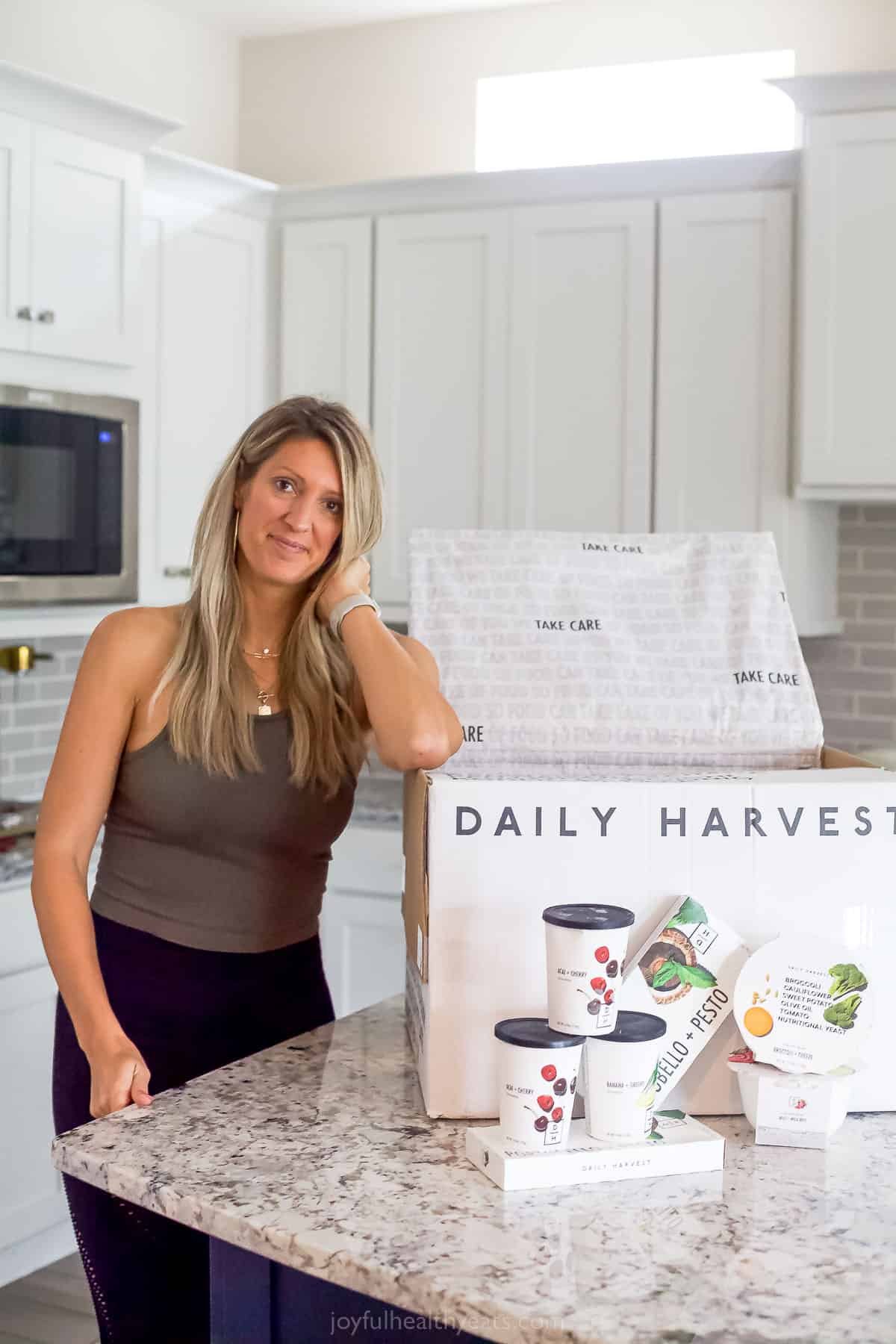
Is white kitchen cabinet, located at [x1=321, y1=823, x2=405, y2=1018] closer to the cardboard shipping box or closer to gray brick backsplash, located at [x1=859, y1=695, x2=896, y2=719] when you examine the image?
gray brick backsplash, located at [x1=859, y1=695, x2=896, y2=719]

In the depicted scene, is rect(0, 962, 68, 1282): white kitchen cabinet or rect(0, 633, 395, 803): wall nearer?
rect(0, 962, 68, 1282): white kitchen cabinet

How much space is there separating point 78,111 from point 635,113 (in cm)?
155

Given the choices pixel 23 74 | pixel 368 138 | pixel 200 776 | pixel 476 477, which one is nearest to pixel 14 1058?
pixel 200 776

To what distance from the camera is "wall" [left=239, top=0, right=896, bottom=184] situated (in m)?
3.48

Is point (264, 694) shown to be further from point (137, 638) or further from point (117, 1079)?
point (117, 1079)

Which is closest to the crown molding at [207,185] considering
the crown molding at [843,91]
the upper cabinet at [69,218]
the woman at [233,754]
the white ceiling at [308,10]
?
the upper cabinet at [69,218]

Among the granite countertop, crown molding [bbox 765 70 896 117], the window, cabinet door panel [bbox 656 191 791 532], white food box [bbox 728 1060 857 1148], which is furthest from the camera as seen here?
the window

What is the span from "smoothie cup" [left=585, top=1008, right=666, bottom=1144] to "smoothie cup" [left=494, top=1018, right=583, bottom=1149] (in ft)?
0.07

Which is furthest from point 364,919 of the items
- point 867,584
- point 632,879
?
point 632,879

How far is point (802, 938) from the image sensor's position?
1.26 meters

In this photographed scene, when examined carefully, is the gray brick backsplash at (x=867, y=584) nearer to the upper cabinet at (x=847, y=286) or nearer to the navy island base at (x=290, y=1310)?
the upper cabinet at (x=847, y=286)

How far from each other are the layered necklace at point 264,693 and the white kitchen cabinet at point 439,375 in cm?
178

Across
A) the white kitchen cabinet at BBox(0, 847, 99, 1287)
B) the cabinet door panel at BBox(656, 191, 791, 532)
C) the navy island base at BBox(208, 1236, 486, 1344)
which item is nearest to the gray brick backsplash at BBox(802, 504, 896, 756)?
the cabinet door panel at BBox(656, 191, 791, 532)

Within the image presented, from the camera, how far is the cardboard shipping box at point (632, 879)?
4.15ft
